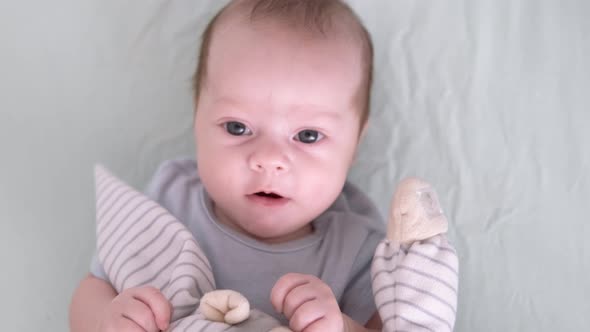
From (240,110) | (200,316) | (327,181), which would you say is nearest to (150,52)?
(240,110)

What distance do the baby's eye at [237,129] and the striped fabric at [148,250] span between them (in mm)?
180

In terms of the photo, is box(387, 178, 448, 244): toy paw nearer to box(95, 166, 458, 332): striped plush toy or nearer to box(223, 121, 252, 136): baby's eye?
box(95, 166, 458, 332): striped plush toy

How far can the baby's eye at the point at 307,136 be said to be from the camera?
3.92 feet

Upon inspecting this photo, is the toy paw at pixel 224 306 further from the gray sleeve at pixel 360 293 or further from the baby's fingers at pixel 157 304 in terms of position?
the gray sleeve at pixel 360 293

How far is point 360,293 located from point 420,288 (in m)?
0.24

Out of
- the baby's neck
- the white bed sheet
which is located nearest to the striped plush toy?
the baby's neck

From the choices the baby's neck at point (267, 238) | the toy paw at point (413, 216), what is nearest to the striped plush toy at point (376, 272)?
the toy paw at point (413, 216)

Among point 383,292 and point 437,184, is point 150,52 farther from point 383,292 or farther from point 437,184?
point 383,292

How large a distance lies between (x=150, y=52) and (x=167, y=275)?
62 cm

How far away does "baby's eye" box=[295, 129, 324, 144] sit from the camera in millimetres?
1195

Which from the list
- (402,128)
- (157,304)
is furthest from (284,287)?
→ (402,128)

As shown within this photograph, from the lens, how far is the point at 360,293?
125cm

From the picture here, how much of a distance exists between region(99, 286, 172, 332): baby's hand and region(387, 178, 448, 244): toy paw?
35 cm

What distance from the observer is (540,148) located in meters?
1.45
